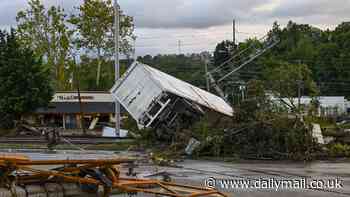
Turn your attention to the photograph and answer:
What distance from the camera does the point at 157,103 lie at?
22.6 meters

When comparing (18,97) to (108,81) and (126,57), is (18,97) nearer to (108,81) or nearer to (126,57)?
(126,57)

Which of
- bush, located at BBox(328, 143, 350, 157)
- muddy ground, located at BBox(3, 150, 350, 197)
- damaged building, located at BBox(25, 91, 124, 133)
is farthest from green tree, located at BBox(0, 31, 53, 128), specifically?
bush, located at BBox(328, 143, 350, 157)

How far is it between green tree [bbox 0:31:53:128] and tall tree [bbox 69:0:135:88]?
54.5 ft

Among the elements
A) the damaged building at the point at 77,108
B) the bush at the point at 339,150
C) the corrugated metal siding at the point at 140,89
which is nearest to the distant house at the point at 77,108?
the damaged building at the point at 77,108

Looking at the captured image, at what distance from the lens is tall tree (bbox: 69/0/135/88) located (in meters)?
58.8

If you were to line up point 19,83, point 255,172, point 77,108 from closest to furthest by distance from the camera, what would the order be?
1. point 255,172
2. point 19,83
3. point 77,108

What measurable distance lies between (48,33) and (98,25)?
6.07 meters

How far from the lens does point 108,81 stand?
67938mm

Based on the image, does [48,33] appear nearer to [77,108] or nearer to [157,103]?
[77,108]

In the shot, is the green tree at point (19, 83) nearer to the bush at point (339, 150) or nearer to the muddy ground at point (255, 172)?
the muddy ground at point (255, 172)

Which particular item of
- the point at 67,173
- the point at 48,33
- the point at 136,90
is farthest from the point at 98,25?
the point at 67,173

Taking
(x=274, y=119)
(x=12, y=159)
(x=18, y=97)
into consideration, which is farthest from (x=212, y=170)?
(x=18, y=97)

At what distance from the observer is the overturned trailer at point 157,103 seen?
22531mm

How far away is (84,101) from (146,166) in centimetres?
4175
